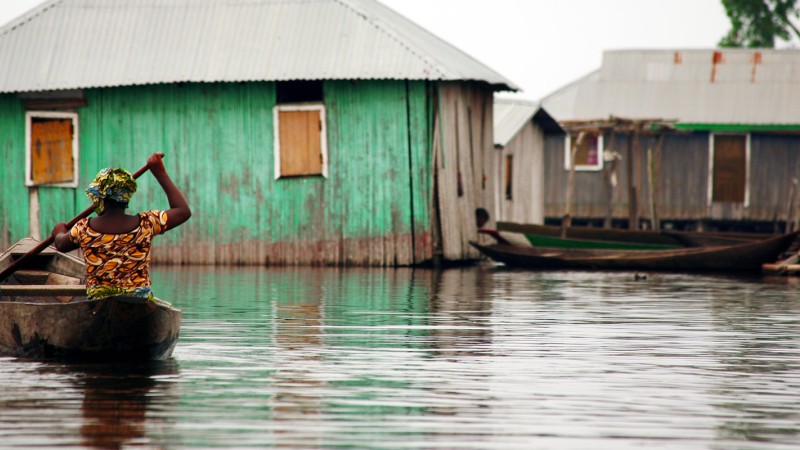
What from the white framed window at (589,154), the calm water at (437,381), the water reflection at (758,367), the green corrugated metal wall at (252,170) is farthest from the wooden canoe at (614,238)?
the white framed window at (589,154)

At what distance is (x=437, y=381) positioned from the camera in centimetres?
970

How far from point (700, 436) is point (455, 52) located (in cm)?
1911

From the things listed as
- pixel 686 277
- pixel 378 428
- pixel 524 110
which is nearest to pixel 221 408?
pixel 378 428

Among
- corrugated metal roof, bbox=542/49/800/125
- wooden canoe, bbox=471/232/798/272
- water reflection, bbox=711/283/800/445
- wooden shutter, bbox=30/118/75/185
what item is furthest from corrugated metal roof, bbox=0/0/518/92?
corrugated metal roof, bbox=542/49/800/125

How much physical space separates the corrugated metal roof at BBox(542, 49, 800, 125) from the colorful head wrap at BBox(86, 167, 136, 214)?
95.4 feet

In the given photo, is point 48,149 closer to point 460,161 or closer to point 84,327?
point 460,161

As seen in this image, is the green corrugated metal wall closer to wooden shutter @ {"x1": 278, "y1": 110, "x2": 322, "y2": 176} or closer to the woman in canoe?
wooden shutter @ {"x1": 278, "y1": 110, "x2": 322, "y2": 176}

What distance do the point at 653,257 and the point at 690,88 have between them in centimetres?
1569

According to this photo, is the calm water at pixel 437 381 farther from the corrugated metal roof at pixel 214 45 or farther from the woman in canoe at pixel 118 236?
the corrugated metal roof at pixel 214 45

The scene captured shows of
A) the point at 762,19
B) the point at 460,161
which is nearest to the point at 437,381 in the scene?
the point at 460,161

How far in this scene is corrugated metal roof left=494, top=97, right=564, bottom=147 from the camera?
106ft

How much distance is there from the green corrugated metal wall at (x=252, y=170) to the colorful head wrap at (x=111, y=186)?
13.6 m

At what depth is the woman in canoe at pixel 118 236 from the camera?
33.2 feet

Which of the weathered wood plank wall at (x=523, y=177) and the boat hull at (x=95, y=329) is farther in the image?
the weathered wood plank wall at (x=523, y=177)
